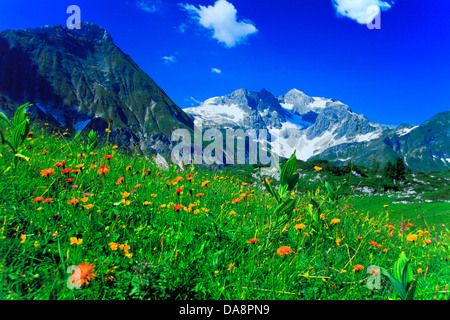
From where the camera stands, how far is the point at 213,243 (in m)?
2.60

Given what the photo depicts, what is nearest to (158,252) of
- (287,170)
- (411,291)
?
(287,170)

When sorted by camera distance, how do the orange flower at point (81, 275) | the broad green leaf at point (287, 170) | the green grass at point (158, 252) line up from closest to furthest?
→ the orange flower at point (81, 275) → the green grass at point (158, 252) → the broad green leaf at point (287, 170)

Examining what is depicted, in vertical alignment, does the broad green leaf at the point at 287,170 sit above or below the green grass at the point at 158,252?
above

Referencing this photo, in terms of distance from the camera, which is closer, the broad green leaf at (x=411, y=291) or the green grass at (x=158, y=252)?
the broad green leaf at (x=411, y=291)

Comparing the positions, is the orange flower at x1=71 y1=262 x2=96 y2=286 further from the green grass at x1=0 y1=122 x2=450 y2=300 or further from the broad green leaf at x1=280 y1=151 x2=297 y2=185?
the broad green leaf at x1=280 y1=151 x2=297 y2=185

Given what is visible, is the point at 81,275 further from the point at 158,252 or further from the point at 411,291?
the point at 411,291

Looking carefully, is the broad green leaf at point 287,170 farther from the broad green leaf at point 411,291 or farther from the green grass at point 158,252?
the broad green leaf at point 411,291

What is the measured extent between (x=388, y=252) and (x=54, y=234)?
403cm

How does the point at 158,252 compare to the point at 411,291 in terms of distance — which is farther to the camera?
the point at 158,252

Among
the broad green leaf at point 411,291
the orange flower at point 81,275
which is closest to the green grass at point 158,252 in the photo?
the orange flower at point 81,275

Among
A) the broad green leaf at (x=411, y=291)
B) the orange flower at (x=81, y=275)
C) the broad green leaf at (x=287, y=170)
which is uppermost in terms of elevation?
the broad green leaf at (x=287, y=170)

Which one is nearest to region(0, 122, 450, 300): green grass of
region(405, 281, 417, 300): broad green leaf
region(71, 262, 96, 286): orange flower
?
region(71, 262, 96, 286): orange flower

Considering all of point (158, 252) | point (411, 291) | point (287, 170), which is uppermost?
point (287, 170)
